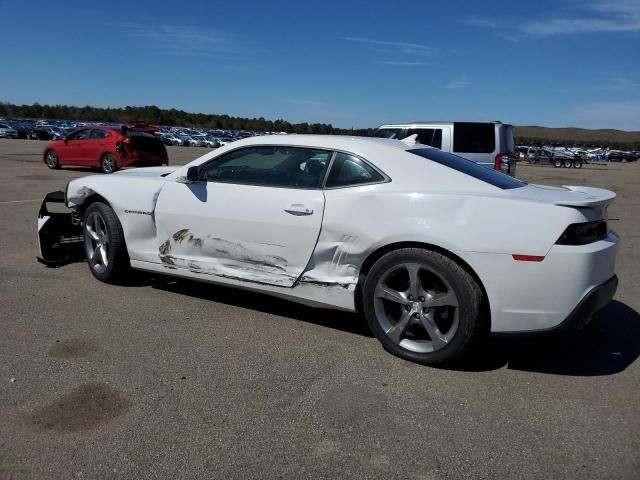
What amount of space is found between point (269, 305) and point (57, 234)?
2.64 metres

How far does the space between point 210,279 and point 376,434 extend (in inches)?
85.1

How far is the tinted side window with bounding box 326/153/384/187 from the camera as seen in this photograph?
3.98 m

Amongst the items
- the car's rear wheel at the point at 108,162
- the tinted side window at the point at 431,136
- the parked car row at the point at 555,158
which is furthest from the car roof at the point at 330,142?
the parked car row at the point at 555,158

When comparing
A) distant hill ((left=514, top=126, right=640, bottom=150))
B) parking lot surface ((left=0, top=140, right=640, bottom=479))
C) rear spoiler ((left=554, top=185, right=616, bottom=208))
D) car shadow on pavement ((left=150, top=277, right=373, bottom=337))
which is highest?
distant hill ((left=514, top=126, right=640, bottom=150))

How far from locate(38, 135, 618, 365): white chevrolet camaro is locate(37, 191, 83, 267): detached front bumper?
3.48 ft

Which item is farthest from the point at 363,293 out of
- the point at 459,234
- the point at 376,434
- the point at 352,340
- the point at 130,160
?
the point at 130,160

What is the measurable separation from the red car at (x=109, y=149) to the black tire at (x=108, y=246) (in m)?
12.1

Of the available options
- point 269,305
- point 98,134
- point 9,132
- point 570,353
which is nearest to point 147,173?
point 269,305

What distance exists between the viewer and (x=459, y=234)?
11.5 ft

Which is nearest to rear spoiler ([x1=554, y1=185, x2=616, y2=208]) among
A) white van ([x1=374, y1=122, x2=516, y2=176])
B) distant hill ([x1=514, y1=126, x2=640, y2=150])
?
white van ([x1=374, y1=122, x2=516, y2=176])

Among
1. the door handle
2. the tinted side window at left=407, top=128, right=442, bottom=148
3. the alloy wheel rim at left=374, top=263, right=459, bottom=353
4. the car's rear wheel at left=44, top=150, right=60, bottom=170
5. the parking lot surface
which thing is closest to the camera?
the parking lot surface

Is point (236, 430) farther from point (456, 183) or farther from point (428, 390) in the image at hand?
point (456, 183)

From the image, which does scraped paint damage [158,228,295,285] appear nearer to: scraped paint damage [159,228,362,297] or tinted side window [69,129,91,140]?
scraped paint damage [159,228,362,297]

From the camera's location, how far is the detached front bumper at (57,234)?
5781 millimetres
